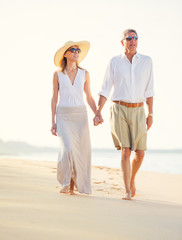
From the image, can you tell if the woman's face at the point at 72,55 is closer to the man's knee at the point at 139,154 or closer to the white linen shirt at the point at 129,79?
the white linen shirt at the point at 129,79

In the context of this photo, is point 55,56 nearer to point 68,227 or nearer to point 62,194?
point 62,194

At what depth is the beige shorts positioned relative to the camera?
536 centimetres

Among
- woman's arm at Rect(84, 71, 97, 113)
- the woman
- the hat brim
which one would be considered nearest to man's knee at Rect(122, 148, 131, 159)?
the woman

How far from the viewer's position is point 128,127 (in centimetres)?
542

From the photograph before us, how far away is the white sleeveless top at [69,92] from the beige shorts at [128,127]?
0.49 meters

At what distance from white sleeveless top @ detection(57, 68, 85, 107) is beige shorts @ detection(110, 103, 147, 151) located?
49cm

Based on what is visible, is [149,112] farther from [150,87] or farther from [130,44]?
[130,44]

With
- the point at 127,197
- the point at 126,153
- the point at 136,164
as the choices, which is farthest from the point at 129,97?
the point at 127,197

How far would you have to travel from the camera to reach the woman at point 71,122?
523 centimetres

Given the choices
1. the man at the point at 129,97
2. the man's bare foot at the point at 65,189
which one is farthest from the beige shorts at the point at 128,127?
the man's bare foot at the point at 65,189

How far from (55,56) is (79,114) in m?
0.89

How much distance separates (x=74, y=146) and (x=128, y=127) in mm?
762

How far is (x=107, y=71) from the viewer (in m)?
5.56

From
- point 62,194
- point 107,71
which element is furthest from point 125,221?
point 107,71
